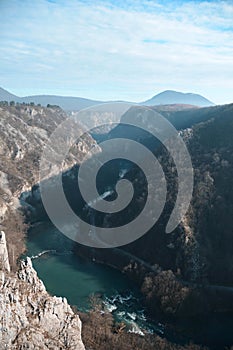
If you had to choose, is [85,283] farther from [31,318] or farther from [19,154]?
[19,154]

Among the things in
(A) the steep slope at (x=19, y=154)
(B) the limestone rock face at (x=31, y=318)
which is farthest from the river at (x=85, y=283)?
(B) the limestone rock face at (x=31, y=318)

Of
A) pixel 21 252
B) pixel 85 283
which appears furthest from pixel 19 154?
pixel 85 283

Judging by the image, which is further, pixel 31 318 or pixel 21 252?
pixel 21 252

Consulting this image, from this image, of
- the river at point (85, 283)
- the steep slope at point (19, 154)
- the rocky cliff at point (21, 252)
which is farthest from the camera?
the steep slope at point (19, 154)

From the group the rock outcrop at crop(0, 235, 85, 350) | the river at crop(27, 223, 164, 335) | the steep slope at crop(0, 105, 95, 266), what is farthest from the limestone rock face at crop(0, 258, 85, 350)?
the steep slope at crop(0, 105, 95, 266)

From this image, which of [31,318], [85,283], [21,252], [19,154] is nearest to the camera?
[31,318]

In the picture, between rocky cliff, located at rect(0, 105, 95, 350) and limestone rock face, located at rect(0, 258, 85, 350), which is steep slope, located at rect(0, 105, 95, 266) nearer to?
rocky cliff, located at rect(0, 105, 95, 350)

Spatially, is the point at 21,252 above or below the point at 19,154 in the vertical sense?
below

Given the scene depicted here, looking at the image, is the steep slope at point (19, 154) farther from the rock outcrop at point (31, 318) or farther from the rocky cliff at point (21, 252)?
the rock outcrop at point (31, 318)

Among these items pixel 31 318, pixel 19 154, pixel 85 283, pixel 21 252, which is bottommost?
pixel 21 252
